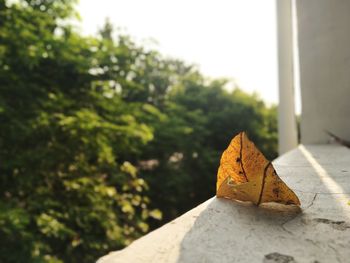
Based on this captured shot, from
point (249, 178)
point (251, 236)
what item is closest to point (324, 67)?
point (249, 178)

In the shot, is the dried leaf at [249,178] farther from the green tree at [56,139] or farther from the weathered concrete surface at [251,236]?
the green tree at [56,139]

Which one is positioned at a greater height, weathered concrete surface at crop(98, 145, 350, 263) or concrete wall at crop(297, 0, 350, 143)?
concrete wall at crop(297, 0, 350, 143)

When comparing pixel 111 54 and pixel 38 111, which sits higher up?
pixel 111 54

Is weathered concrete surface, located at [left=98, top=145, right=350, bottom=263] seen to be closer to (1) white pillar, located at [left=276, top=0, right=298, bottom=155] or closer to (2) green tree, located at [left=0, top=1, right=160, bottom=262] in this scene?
(2) green tree, located at [left=0, top=1, right=160, bottom=262]

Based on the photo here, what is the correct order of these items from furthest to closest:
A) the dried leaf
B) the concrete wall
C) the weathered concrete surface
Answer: the concrete wall, the dried leaf, the weathered concrete surface

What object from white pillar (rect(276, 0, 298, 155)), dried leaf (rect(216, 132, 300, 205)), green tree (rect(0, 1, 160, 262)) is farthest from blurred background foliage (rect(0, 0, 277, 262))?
dried leaf (rect(216, 132, 300, 205))

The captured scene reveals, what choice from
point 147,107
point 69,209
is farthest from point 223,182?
point 147,107

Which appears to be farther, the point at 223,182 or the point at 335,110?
the point at 335,110

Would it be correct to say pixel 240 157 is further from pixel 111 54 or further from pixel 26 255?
pixel 111 54
